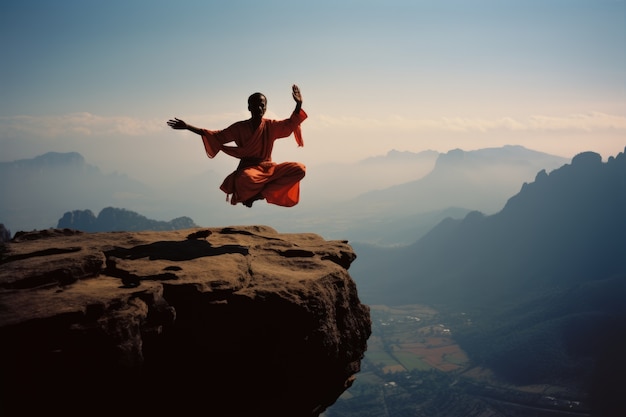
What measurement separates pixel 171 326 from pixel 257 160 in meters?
5.82

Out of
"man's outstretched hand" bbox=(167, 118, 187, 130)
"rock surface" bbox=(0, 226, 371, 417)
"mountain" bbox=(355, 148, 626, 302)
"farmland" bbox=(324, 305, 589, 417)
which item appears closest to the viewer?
"rock surface" bbox=(0, 226, 371, 417)

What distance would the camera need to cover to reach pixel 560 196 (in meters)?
175

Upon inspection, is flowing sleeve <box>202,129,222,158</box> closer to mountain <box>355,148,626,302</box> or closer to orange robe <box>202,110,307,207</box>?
orange robe <box>202,110,307,207</box>

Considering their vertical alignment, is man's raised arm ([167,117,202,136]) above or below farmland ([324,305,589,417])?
above

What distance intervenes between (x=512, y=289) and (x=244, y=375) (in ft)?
574

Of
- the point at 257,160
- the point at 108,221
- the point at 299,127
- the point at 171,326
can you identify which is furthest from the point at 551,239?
the point at 171,326

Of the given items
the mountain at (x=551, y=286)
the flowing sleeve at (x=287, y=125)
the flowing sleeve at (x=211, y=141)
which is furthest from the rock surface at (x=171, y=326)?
the mountain at (x=551, y=286)

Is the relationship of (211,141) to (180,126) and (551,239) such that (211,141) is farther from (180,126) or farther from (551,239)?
(551,239)

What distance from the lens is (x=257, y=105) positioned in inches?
462

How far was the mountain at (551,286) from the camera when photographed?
305ft

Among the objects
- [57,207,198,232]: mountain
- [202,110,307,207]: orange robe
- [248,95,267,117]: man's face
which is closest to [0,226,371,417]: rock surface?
[202,110,307,207]: orange robe

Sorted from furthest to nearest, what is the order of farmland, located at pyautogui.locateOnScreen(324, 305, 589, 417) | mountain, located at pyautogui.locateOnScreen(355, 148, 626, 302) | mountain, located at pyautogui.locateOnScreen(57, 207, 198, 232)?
1. mountain, located at pyautogui.locateOnScreen(355, 148, 626, 302)
2. mountain, located at pyautogui.locateOnScreen(57, 207, 198, 232)
3. farmland, located at pyautogui.locateOnScreen(324, 305, 589, 417)

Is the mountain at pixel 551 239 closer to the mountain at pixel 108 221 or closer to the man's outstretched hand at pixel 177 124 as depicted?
the mountain at pixel 108 221

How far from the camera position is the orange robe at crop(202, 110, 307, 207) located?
11781 millimetres
